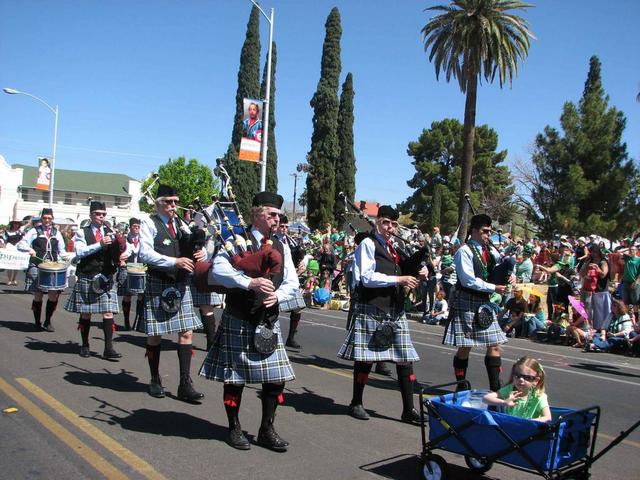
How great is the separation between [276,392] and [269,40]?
18752 mm

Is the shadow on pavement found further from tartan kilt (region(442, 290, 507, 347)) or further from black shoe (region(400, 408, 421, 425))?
tartan kilt (region(442, 290, 507, 347))

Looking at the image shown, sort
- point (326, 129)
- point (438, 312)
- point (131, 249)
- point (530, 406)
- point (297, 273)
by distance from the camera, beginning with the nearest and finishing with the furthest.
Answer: point (530, 406) < point (297, 273) < point (131, 249) < point (438, 312) < point (326, 129)

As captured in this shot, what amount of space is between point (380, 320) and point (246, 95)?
4246cm

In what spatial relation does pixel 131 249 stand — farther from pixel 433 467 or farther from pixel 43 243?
pixel 433 467

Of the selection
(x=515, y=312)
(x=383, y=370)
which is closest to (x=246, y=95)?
(x=515, y=312)

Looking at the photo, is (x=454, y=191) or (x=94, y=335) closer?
(x=94, y=335)

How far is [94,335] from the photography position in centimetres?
1020

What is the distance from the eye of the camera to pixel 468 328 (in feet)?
20.7

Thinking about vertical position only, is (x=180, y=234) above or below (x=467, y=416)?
above

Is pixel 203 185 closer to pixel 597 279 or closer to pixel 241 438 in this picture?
pixel 597 279

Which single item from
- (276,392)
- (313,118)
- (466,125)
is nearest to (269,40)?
(466,125)

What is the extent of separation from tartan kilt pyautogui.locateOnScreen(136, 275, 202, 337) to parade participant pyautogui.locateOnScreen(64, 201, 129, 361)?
210cm

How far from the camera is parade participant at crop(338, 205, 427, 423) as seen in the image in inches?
230

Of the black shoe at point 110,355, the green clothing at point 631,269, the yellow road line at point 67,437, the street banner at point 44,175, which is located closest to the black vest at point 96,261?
the black shoe at point 110,355
